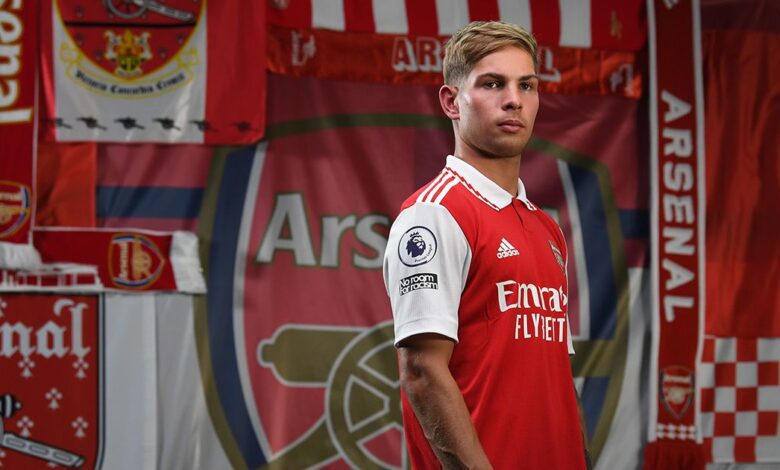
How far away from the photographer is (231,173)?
3.28 m

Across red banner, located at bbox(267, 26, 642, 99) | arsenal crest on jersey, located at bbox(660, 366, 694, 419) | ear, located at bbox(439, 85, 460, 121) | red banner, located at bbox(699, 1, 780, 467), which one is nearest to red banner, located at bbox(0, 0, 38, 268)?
red banner, located at bbox(267, 26, 642, 99)

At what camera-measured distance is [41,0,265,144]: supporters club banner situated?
317 cm

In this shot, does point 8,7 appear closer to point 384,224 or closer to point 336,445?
point 384,224

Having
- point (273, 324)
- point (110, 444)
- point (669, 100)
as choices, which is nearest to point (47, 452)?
point (110, 444)

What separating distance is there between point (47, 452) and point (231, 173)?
102 centimetres

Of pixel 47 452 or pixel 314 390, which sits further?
pixel 314 390

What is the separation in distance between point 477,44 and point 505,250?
0.33 meters

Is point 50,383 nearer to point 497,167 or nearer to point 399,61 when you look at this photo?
point 399,61

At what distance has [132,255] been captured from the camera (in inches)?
125

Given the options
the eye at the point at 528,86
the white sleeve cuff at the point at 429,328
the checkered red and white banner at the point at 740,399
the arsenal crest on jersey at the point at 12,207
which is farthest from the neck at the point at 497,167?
the checkered red and white banner at the point at 740,399

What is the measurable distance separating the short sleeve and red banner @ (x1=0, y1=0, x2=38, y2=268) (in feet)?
6.24

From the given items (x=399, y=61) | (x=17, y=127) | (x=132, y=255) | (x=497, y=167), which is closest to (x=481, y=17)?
(x=399, y=61)

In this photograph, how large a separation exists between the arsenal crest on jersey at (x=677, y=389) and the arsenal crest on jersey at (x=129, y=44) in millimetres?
1852

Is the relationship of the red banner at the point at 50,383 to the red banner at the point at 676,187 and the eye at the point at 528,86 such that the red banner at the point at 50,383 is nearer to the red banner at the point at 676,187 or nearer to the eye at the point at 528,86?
the red banner at the point at 676,187
